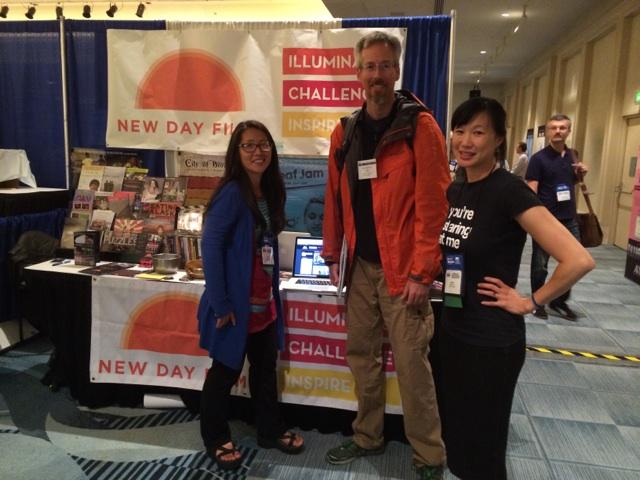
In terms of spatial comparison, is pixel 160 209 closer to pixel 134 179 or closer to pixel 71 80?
pixel 134 179

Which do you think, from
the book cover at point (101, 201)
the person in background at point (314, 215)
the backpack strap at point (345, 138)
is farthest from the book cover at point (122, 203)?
the backpack strap at point (345, 138)

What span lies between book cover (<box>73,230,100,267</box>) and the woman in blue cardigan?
0.89 metres

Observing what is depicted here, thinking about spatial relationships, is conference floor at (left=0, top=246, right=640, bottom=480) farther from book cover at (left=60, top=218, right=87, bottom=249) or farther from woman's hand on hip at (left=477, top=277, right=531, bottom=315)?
woman's hand on hip at (left=477, top=277, right=531, bottom=315)

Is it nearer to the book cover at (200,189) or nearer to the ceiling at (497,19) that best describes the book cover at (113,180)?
the book cover at (200,189)

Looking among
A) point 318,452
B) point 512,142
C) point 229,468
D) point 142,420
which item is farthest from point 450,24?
point 512,142

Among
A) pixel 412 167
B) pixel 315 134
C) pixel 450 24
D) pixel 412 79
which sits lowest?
pixel 412 167

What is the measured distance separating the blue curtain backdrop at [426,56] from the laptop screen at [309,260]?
0.86 meters

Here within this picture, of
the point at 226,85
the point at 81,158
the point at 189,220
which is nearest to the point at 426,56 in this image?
the point at 226,85

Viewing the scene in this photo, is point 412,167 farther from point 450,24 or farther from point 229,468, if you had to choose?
point 229,468

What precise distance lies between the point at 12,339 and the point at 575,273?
320 centimetres

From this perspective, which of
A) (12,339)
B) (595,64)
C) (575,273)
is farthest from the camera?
(595,64)

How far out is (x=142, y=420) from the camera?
2305mm

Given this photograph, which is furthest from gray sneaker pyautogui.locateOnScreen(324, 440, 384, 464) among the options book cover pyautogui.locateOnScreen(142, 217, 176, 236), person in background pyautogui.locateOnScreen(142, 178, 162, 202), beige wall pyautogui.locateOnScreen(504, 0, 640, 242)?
beige wall pyautogui.locateOnScreen(504, 0, 640, 242)

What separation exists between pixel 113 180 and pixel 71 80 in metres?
0.64
